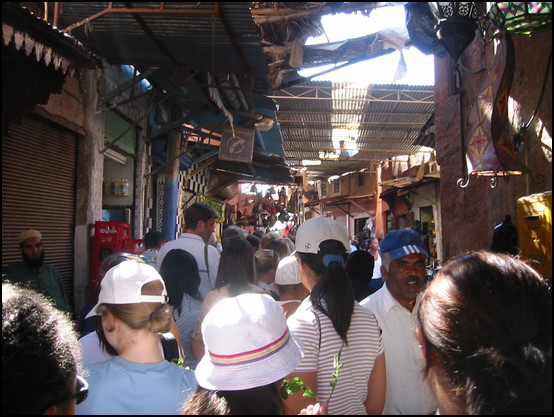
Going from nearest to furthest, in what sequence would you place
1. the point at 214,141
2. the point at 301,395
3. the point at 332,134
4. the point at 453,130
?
the point at 301,395 → the point at 453,130 → the point at 214,141 → the point at 332,134

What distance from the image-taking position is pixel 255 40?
504cm

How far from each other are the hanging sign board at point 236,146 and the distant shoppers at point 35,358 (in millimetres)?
7641

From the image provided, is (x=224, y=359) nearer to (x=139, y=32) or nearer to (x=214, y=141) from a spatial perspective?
(x=139, y=32)

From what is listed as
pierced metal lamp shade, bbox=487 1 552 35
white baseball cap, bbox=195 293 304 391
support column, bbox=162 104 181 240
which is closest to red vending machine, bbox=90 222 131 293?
support column, bbox=162 104 181 240

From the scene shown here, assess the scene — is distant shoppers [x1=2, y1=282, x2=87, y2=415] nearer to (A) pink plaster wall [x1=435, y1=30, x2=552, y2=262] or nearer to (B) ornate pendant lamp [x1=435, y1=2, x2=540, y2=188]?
(B) ornate pendant lamp [x1=435, y1=2, x2=540, y2=188]

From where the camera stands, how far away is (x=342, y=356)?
2.06 meters

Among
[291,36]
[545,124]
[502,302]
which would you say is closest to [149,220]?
[291,36]

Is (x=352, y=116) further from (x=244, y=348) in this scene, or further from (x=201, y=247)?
(x=244, y=348)

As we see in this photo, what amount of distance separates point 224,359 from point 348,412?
857mm

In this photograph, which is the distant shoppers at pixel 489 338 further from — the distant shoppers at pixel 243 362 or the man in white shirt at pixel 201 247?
the man in white shirt at pixel 201 247

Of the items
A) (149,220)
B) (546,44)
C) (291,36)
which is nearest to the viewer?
(546,44)

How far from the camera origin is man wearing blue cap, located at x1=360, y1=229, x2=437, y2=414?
7.37 feet

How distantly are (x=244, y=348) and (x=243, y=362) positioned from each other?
5cm

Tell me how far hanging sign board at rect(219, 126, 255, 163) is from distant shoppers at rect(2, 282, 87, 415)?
7.64 metres
